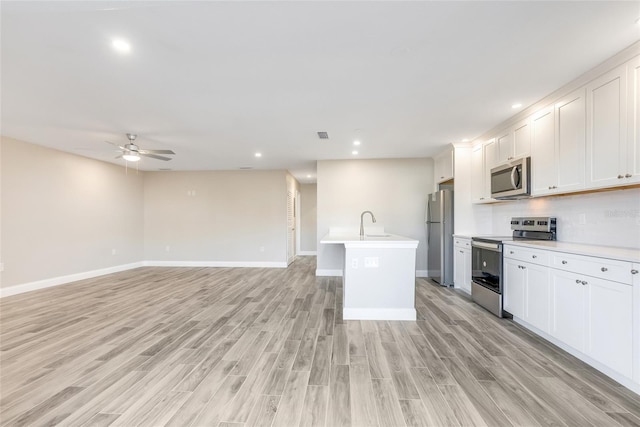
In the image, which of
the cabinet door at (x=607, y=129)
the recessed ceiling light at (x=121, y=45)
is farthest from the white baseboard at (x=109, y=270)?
the cabinet door at (x=607, y=129)

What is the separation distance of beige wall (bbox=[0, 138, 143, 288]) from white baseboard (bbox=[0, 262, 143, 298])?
7 cm

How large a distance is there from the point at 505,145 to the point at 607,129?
1488 mm

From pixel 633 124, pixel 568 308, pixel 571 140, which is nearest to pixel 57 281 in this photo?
pixel 568 308

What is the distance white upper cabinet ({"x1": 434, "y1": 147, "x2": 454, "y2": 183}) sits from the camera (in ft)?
16.5

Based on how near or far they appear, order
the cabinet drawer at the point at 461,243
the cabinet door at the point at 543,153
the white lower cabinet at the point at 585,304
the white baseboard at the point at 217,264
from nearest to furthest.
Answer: the white lower cabinet at the point at 585,304, the cabinet door at the point at 543,153, the cabinet drawer at the point at 461,243, the white baseboard at the point at 217,264

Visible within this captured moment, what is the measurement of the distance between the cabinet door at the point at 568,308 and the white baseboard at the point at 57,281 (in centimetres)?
738

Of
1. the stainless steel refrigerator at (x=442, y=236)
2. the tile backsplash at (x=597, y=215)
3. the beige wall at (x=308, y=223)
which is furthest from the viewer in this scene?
the beige wall at (x=308, y=223)

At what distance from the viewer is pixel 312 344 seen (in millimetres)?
2668

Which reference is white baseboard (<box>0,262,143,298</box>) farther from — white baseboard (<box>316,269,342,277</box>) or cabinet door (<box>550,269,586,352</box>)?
cabinet door (<box>550,269,586,352</box>)

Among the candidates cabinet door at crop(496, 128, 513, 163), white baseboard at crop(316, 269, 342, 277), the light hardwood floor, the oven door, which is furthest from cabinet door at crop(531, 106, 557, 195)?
white baseboard at crop(316, 269, 342, 277)

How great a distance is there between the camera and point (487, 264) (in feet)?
11.7

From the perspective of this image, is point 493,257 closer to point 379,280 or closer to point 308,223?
point 379,280

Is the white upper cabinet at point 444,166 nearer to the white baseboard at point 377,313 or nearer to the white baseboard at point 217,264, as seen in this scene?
the white baseboard at point 377,313

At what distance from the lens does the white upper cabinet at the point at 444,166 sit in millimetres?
5023
